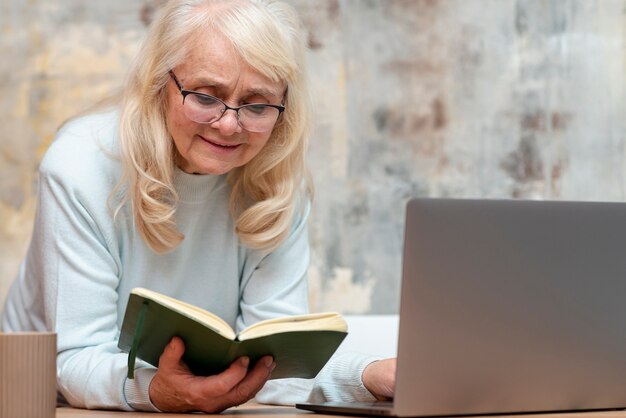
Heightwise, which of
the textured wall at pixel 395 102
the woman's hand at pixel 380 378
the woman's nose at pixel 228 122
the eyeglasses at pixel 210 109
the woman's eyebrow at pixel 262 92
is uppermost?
the textured wall at pixel 395 102

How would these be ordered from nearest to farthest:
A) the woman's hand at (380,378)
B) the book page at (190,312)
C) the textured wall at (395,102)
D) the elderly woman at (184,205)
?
the book page at (190,312)
the woman's hand at (380,378)
the elderly woman at (184,205)
the textured wall at (395,102)

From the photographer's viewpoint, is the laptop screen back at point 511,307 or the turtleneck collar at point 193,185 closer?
the laptop screen back at point 511,307

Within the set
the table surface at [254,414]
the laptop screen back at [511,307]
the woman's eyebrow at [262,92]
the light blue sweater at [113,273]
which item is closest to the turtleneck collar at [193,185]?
the light blue sweater at [113,273]

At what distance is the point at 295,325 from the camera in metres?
1.35

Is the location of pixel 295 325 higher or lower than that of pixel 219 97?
lower

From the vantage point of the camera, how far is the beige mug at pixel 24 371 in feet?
3.79

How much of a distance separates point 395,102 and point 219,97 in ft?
5.51

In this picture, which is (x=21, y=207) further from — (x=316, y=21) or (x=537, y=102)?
(x=537, y=102)

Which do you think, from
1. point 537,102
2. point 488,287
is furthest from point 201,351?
point 537,102

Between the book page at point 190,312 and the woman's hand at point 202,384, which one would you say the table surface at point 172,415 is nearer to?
the woman's hand at point 202,384

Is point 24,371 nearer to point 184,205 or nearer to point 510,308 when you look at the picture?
point 510,308

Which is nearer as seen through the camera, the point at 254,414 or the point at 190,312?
the point at 190,312

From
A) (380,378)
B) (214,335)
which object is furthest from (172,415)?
(380,378)

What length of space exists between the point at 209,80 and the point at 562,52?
205cm
